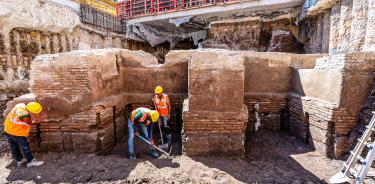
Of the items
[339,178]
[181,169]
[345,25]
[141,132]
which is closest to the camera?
[339,178]

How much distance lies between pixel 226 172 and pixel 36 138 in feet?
12.1

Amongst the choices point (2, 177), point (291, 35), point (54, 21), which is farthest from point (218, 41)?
point (2, 177)

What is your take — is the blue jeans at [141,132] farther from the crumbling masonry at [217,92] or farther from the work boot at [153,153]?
the crumbling masonry at [217,92]

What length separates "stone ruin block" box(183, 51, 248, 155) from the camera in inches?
149

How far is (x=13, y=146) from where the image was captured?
3.62 metres

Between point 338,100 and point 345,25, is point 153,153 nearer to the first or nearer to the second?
point 338,100

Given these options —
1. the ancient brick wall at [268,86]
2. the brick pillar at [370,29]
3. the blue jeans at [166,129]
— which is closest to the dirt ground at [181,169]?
the blue jeans at [166,129]

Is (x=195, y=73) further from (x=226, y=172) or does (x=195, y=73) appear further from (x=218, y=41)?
(x=218, y=41)

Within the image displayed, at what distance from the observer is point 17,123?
347 cm

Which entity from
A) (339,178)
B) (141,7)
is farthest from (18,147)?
(141,7)

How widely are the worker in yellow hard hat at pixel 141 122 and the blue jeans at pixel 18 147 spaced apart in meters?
1.72

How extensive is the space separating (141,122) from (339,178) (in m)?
3.53

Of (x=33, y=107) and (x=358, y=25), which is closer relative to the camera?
(x=33, y=107)

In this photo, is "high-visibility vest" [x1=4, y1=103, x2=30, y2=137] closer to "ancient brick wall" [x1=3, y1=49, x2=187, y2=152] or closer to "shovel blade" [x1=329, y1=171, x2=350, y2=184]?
"ancient brick wall" [x1=3, y1=49, x2=187, y2=152]
